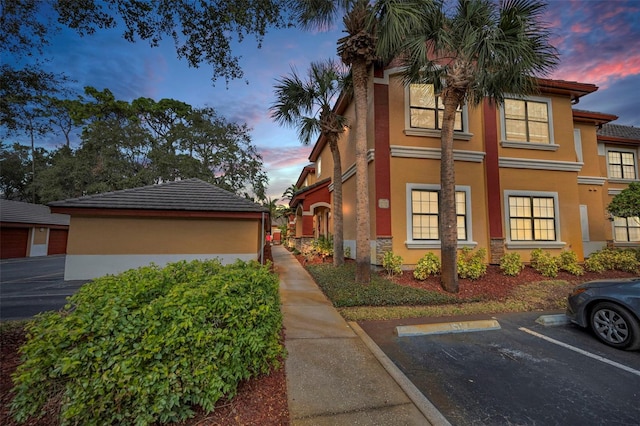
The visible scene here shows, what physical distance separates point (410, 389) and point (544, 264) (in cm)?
925

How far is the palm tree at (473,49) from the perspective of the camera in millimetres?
7070

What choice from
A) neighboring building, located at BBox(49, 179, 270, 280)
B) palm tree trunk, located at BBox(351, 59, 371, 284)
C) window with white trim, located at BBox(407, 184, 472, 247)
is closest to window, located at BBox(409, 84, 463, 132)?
window with white trim, located at BBox(407, 184, 472, 247)

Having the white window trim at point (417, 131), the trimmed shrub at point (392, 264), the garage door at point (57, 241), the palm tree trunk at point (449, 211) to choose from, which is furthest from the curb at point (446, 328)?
the garage door at point (57, 241)

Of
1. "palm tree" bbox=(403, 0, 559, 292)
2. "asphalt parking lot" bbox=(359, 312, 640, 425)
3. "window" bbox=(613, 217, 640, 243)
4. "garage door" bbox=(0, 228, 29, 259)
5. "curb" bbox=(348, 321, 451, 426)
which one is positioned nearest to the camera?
"curb" bbox=(348, 321, 451, 426)

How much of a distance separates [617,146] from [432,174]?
1444 cm

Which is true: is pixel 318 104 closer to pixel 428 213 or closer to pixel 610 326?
pixel 428 213

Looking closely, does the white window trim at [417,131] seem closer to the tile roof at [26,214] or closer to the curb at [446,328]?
the curb at [446,328]

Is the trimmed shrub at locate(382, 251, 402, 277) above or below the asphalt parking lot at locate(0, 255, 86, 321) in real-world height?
above

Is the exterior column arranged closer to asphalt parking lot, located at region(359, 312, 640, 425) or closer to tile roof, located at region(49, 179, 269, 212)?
asphalt parking lot, located at region(359, 312, 640, 425)

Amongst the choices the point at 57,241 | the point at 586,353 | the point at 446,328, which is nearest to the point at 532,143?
the point at 586,353

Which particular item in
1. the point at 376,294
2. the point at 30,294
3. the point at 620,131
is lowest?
the point at 30,294

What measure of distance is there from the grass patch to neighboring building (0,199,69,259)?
898 inches

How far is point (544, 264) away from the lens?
9.12 metres

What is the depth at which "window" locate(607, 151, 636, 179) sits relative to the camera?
49.3 ft
